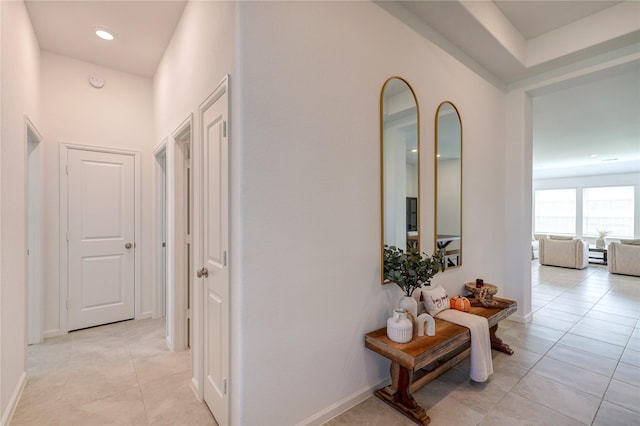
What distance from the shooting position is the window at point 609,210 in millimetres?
8938

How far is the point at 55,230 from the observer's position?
122 inches

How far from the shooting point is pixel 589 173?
9.41 meters

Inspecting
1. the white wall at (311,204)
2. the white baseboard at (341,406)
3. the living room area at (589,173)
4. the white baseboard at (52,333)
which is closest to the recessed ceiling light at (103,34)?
the white wall at (311,204)

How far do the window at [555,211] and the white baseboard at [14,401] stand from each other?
13450 millimetres

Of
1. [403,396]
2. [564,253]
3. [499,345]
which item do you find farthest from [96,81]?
[564,253]

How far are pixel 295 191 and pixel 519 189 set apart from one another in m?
3.10

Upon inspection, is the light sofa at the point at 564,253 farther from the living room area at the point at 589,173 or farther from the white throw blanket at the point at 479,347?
the white throw blanket at the point at 479,347

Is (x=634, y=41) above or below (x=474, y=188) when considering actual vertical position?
above

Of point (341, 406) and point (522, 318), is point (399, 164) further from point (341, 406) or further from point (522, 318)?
point (522, 318)

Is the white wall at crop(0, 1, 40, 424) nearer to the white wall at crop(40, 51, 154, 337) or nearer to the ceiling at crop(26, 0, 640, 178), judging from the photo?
the ceiling at crop(26, 0, 640, 178)

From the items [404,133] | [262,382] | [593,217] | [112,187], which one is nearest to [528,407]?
[262,382]

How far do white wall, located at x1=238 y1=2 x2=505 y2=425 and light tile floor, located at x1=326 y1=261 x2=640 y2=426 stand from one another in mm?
452

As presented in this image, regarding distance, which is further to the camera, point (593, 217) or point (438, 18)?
point (593, 217)

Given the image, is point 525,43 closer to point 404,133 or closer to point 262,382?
point 404,133
